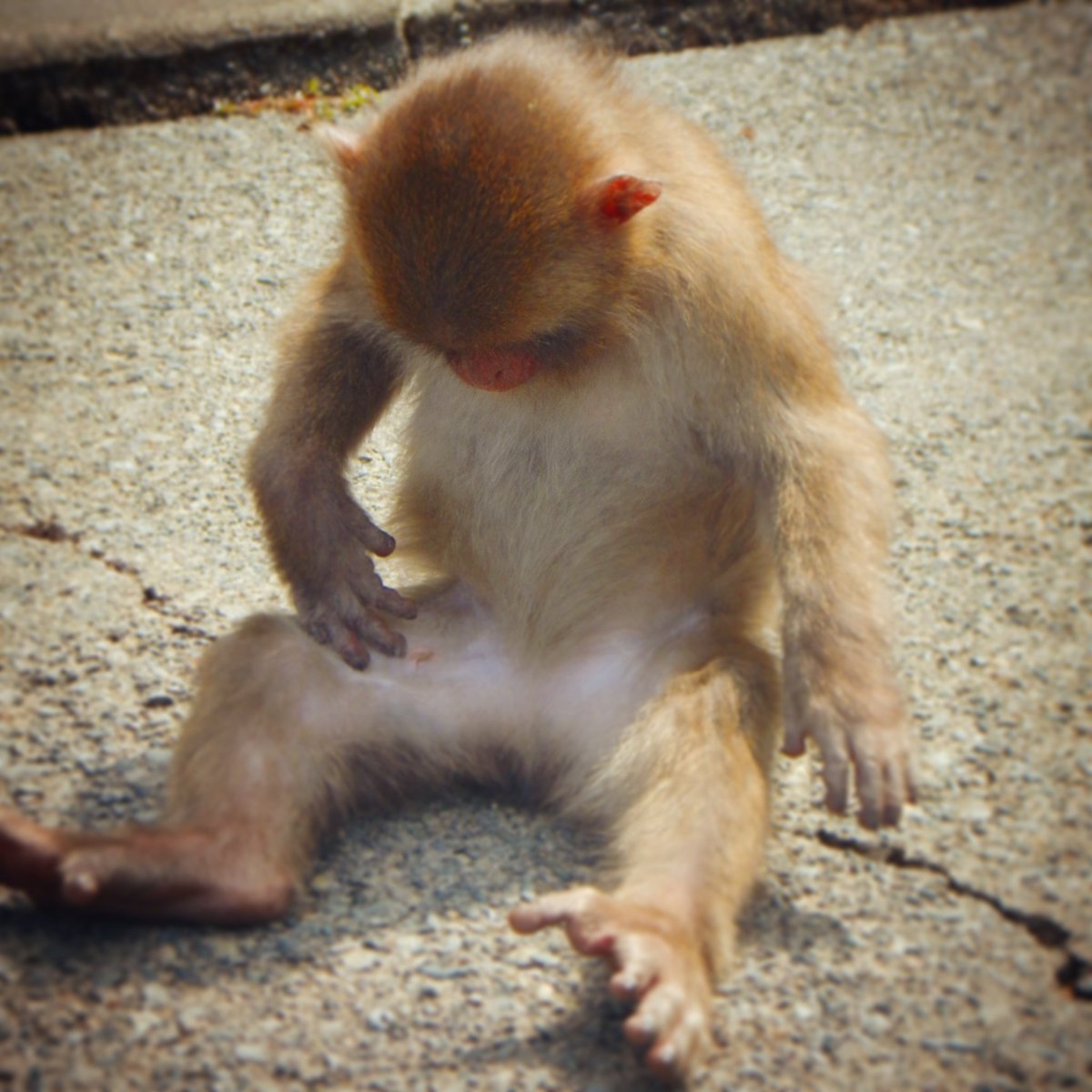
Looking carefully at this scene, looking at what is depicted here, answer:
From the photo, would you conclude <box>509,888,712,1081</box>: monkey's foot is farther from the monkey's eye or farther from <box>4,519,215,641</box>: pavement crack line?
<box>4,519,215,641</box>: pavement crack line

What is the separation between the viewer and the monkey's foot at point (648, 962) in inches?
100

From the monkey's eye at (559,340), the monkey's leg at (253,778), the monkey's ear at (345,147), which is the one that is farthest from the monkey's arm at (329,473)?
the monkey's eye at (559,340)

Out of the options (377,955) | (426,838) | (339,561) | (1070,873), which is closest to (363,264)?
(339,561)

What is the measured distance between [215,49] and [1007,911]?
548 centimetres

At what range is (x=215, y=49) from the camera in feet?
22.1

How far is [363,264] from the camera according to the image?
10.7 feet

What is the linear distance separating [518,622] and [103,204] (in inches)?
138

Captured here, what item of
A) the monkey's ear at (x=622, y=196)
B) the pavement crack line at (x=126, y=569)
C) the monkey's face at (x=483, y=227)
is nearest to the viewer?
the monkey's face at (x=483, y=227)

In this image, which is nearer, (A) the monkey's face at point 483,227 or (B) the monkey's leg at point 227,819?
(B) the monkey's leg at point 227,819

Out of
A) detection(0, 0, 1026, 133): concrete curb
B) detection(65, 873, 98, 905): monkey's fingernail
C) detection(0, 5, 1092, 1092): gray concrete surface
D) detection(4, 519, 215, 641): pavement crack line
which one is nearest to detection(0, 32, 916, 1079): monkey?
detection(65, 873, 98, 905): monkey's fingernail

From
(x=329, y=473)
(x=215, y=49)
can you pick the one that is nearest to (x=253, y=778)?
(x=329, y=473)

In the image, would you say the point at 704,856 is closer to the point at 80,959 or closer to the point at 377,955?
the point at 377,955

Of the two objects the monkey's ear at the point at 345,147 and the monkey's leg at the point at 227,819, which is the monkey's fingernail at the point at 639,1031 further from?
the monkey's ear at the point at 345,147

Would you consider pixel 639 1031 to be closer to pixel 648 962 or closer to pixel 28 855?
pixel 648 962
